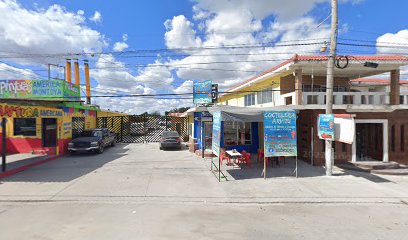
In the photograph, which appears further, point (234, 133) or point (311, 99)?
point (234, 133)

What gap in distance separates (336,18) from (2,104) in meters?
15.2

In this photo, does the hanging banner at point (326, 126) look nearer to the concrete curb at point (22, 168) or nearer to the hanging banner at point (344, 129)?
the hanging banner at point (344, 129)

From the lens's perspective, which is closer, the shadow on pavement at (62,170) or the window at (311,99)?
the shadow on pavement at (62,170)

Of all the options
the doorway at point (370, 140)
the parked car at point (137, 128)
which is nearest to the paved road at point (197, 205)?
the doorway at point (370, 140)

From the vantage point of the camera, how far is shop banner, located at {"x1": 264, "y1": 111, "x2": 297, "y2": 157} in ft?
33.0

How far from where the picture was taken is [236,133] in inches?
620

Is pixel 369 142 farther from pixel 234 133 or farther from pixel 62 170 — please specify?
pixel 62 170

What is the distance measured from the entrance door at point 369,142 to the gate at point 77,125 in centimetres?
1863

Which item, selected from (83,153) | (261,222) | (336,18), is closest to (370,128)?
(336,18)

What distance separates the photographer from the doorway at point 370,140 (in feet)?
42.0

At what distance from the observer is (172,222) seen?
578 cm

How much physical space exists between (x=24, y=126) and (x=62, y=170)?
7150 mm

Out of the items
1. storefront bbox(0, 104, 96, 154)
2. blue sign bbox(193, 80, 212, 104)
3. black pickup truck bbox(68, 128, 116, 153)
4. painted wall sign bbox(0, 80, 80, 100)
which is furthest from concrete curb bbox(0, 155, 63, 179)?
blue sign bbox(193, 80, 212, 104)

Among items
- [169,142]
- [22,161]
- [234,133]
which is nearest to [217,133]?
[234,133]
